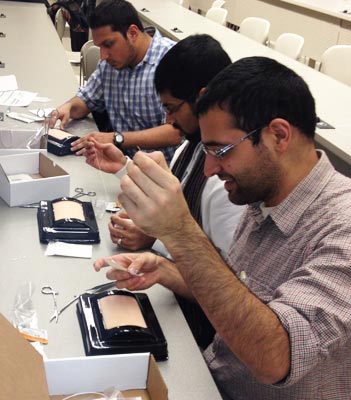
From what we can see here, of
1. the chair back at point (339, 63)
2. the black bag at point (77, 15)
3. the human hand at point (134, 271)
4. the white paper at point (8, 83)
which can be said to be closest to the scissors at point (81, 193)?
the human hand at point (134, 271)

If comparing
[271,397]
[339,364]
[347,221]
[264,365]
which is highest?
[347,221]

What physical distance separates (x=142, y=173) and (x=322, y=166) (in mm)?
377

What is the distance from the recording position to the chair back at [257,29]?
4660mm

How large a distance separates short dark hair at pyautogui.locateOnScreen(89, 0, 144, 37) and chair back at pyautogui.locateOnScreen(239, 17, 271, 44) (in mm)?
2443

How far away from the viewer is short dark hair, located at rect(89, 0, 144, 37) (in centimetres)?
236

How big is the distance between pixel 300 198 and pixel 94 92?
1.72 metres

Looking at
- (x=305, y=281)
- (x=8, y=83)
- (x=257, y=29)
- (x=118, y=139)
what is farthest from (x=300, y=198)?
(x=257, y=29)

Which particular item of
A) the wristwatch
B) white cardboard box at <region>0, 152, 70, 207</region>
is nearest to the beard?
white cardboard box at <region>0, 152, 70, 207</region>

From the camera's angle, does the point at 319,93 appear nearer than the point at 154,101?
No

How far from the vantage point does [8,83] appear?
277cm

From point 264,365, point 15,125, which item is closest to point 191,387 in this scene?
point 264,365

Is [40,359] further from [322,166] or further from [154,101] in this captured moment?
[154,101]

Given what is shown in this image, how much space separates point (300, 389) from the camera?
3.49ft

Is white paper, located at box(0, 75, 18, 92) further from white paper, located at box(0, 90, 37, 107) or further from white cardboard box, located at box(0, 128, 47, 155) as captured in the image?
white cardboard box, located at box(0, 128, 47, 155)
